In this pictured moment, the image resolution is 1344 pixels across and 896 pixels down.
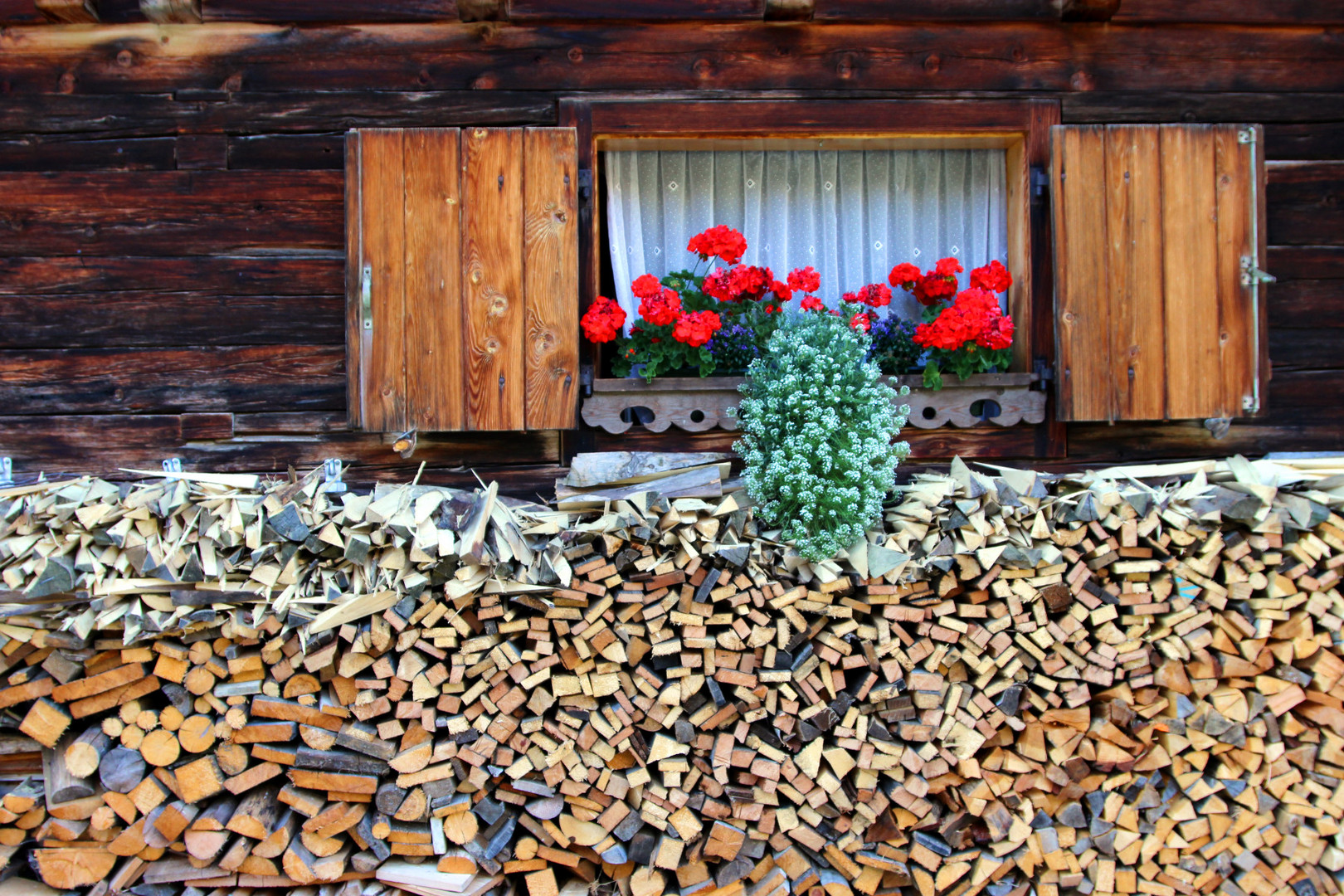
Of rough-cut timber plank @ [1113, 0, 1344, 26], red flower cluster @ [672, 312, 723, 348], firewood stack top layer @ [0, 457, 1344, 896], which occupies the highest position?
rough-cut timber plank @ [1113, 0, 1344, 26]

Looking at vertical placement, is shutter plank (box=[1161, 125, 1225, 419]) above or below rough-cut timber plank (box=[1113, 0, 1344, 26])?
below

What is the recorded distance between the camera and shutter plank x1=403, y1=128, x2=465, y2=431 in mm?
3271

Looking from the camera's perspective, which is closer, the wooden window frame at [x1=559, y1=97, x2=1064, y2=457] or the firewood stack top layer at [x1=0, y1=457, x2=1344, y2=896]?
the firewood stack top layer at [x1=0, y1=457, x2=1344, y2=896]

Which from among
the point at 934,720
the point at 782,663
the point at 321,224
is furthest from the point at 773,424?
the point at 321,224

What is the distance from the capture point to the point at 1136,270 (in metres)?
3.41

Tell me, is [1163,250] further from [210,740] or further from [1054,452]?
[210,740]

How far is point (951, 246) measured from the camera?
3.74 meters

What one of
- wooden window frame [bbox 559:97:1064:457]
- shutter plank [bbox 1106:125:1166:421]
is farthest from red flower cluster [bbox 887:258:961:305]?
shutter plank [bbox 1106:125:1166:421]

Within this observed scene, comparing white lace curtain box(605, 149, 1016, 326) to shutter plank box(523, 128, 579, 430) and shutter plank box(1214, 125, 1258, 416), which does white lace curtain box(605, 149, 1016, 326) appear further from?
shutter plank box(1214, 125, 1258, 416)

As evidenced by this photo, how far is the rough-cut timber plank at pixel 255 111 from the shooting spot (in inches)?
138

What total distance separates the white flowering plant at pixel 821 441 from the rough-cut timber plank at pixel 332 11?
199 cm

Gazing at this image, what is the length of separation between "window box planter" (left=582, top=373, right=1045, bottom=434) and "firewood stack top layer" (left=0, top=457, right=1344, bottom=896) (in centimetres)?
42

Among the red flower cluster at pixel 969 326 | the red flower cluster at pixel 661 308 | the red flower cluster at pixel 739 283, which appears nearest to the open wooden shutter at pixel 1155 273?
the red flower cluster at pixel 969 326

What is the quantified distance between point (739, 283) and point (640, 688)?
62.4 inches
